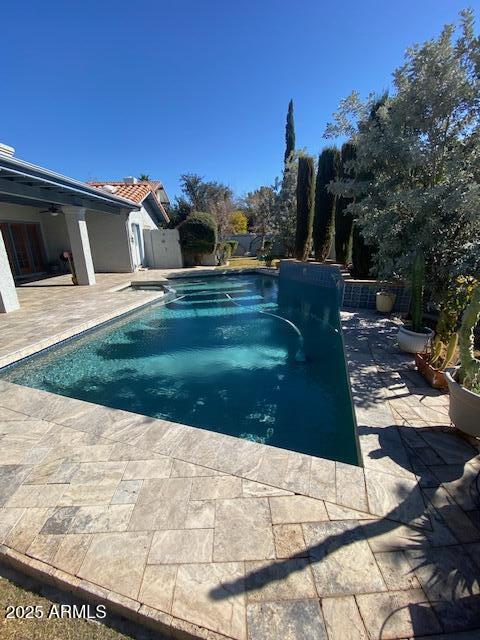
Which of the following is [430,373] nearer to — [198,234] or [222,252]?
[198,234]

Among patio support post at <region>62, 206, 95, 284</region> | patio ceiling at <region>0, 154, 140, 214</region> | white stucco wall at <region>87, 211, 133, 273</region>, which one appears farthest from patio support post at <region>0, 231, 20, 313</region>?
white stucco wall at <region>87, 211, 133, 273</region>

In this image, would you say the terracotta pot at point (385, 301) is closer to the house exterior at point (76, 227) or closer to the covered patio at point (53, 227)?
the covered patio at point (53, 227)

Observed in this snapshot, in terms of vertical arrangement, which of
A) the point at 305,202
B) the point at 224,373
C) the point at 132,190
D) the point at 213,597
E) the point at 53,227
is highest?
the point at 132,190

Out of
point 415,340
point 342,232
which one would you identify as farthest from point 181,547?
point 342,232

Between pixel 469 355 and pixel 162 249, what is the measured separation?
1826 centimetres

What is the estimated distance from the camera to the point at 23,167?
24.2 ft

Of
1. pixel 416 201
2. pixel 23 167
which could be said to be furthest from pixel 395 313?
pixel 23 167

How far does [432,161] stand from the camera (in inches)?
227

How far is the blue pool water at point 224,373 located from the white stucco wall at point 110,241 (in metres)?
7.40

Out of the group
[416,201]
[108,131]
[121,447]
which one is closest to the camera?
[121,447]

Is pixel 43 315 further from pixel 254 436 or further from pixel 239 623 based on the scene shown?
pixel 239 623

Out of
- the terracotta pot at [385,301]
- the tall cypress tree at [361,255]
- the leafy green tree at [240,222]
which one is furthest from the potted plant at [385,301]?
the leafy green tree at [240,222]

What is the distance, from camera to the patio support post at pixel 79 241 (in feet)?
38.3

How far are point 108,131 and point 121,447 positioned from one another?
2376 centimetres
